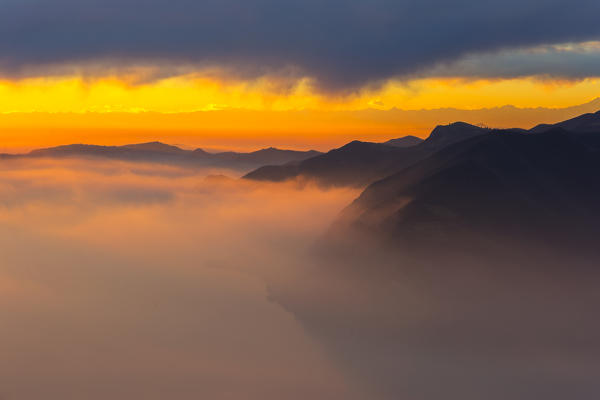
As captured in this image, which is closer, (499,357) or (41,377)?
(499,357)

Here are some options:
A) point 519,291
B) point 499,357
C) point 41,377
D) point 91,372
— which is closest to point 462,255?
point 519,291

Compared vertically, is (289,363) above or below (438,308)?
below

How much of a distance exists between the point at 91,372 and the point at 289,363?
71637mm

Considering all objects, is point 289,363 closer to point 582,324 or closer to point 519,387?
point 519,387

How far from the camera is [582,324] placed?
17062cm

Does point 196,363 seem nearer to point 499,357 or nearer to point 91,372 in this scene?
point 91,372

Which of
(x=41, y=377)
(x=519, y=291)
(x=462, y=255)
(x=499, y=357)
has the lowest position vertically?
(x=41, y=377)

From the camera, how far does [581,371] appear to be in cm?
15150

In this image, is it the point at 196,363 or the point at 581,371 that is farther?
the point at 196,363

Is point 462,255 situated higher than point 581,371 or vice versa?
point 462,255

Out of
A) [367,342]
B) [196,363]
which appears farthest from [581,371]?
[196,363]

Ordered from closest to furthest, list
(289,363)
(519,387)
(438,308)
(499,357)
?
(519,387) → (499,357) → (289,363) → (438,308)

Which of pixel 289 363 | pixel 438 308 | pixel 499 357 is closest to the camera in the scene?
pixel 499 357

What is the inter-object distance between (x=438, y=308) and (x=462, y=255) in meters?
24.3
